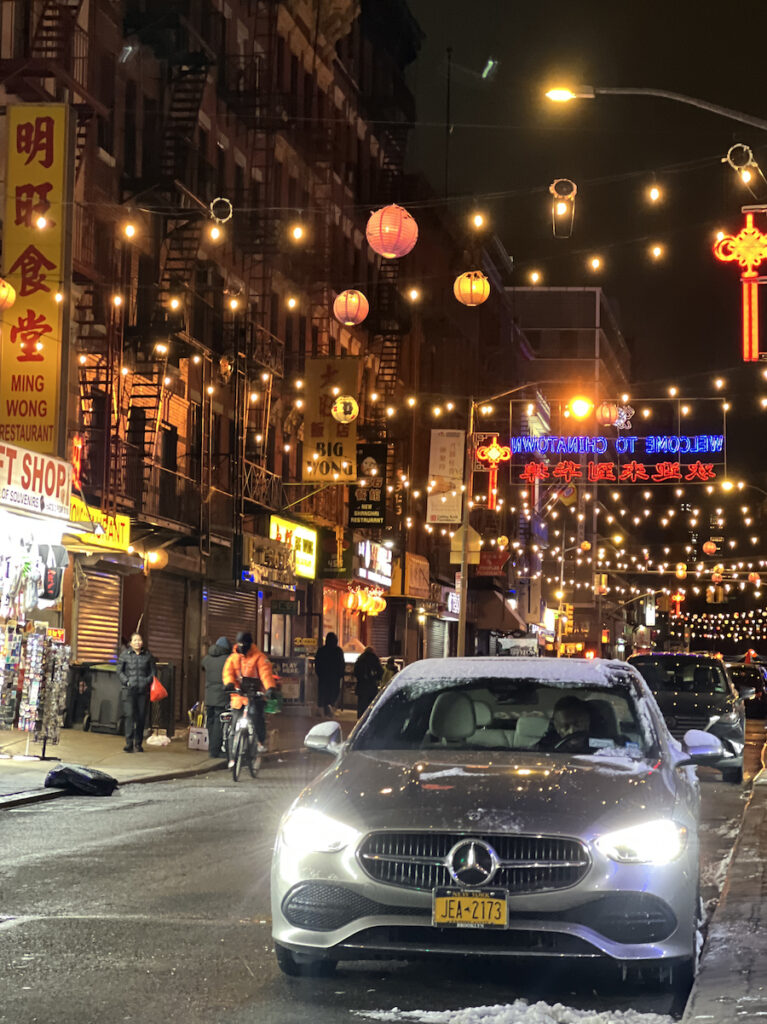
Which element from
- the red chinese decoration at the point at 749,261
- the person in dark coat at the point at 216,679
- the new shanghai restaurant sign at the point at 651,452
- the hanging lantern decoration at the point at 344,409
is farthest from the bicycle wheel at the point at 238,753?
the new shanghai restaurant sign at the point at 651,452

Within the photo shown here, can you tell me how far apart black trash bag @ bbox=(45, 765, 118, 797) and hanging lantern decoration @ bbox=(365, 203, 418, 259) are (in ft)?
34.4

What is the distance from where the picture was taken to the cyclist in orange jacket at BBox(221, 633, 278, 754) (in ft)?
69.0

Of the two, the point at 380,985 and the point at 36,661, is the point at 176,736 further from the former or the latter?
the point at 380,985

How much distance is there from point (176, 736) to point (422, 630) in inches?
1345

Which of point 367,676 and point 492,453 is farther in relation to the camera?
point 492,453

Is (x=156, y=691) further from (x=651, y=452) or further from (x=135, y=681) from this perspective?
(x=651, y=452)

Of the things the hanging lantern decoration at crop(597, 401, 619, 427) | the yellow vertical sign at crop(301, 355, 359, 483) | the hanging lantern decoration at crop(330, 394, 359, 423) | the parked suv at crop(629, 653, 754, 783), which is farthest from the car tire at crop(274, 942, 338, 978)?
the hanging lantern decoration at crop(597, 401, 619, 427)

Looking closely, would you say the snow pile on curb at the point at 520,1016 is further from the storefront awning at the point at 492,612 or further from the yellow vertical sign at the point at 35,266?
the storefront awning at the point at 492,612

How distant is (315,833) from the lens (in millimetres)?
6965

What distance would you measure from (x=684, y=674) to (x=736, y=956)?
52.0 feet

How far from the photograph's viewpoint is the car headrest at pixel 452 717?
834 centimetres


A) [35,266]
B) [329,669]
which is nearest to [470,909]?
[35,266]

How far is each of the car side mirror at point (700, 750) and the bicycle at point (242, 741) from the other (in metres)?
12.3

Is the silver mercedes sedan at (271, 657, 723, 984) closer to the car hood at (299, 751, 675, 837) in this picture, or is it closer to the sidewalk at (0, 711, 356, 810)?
the car hood at (299, 751, 675, 837)
